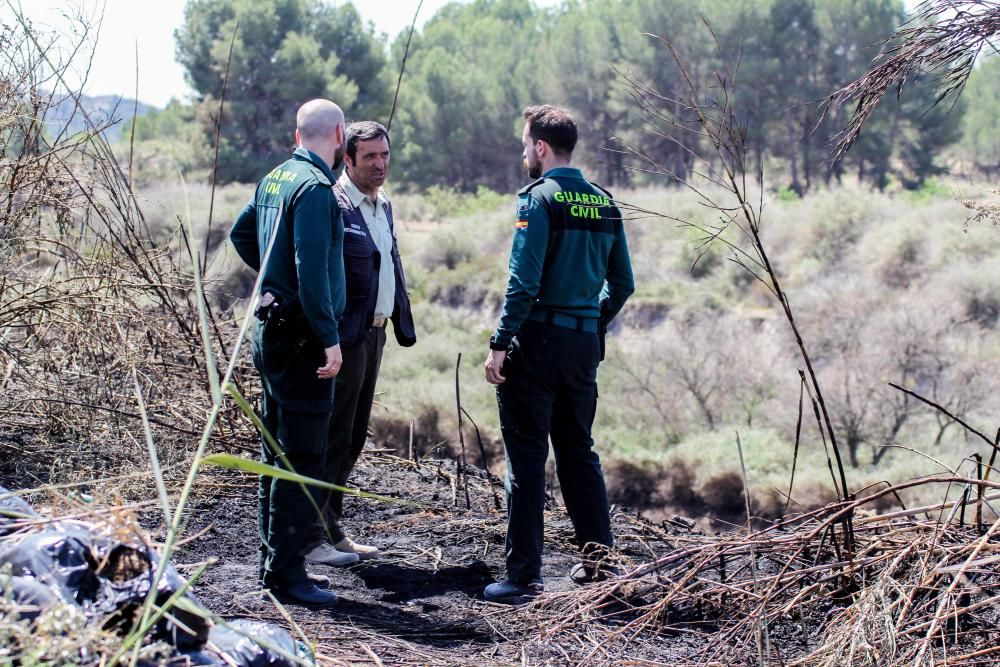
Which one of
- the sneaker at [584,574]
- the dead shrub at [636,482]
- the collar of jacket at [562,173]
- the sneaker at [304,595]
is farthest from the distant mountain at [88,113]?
the dead shrub at [636,482]

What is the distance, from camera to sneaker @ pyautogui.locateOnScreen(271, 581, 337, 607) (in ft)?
13.5

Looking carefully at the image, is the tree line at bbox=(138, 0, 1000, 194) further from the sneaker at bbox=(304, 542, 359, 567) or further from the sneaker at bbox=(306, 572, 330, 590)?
the sneaker at bbox=(306, 572, 330, 590)

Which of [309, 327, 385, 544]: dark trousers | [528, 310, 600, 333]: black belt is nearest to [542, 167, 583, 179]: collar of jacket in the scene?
[528, 310, 600, 333]: black belt

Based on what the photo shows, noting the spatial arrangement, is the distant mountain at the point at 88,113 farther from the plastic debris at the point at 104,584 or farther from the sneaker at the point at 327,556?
the plastic debris at the point at 104,584

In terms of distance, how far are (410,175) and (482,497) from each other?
4149 centimetres

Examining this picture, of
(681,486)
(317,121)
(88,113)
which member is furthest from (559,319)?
(681,486)

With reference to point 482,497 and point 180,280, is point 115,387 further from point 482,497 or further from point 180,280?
point 482,497

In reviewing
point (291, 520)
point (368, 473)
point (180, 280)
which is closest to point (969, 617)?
point (291, 520)

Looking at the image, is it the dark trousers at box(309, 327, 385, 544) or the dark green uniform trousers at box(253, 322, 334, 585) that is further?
the dark trousers at box(309, 327, 385, 544)

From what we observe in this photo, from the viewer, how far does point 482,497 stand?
627 cm

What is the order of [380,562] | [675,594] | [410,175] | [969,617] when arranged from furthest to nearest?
[410,175], [380,562], [675,594], [969,617]

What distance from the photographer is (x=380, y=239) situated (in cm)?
458

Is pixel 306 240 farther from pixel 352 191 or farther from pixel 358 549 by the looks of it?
pixel 358 549

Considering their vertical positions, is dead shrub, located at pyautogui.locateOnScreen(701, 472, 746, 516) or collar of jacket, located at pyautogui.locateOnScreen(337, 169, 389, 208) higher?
collar of jacket, located at pyautogui.locateOnScreen(337, 169, 389, 208)
